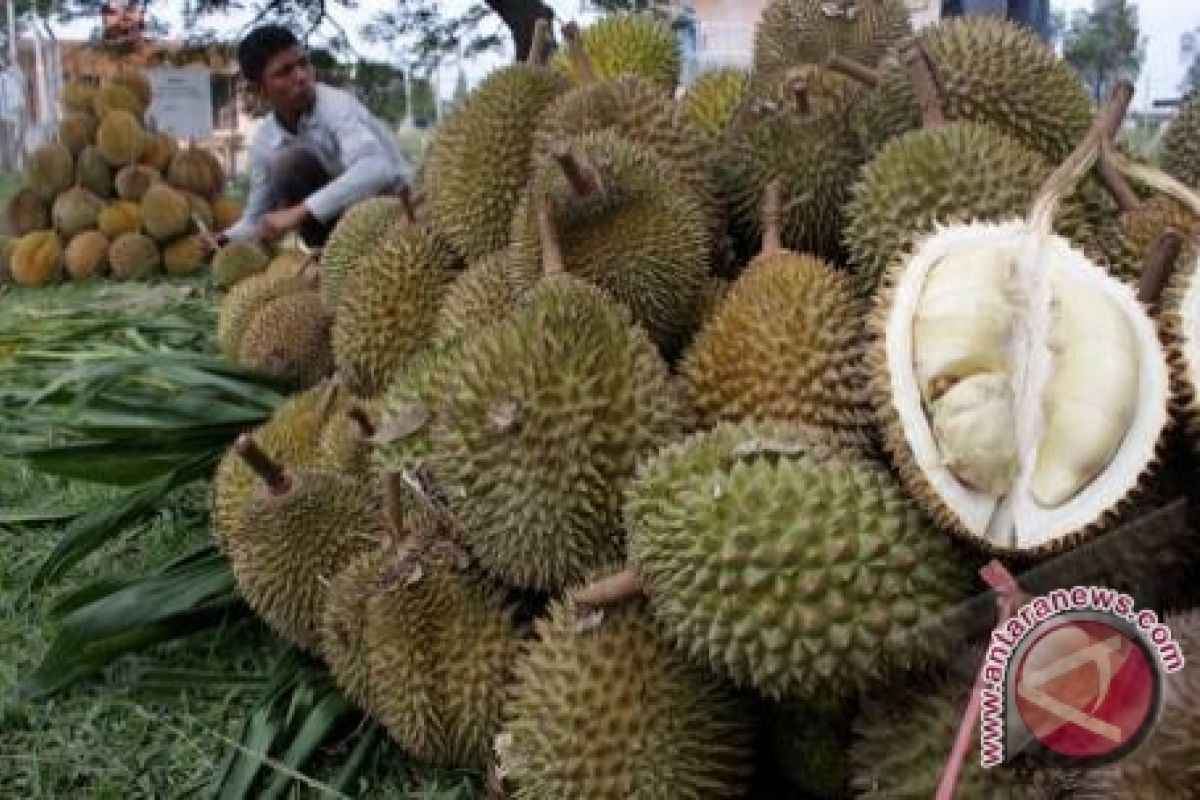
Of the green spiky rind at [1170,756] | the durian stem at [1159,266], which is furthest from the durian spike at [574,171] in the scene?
the green spiky rind at [1170,756]

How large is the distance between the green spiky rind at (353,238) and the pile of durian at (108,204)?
3542mm

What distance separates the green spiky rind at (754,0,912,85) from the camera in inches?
60.1

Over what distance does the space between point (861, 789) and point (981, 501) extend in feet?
0.84

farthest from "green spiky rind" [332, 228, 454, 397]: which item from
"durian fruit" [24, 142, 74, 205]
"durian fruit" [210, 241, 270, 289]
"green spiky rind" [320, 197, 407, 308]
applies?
"durian fruit" [24, 142, 74, 205]

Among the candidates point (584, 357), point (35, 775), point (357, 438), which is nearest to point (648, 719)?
point (584, 357)

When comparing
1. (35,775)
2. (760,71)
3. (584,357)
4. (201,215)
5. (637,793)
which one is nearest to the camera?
(637,793)

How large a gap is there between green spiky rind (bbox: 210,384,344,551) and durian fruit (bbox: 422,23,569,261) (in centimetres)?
30

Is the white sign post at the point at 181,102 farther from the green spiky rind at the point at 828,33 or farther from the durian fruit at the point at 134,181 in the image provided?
the green spiky rind at the point at 828,33

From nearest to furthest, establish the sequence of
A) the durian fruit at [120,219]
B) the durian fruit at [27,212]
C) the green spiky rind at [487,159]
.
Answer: the green spiky rind at [487,159], the durian fruit at [120,219], the durian fruit at [27,212]

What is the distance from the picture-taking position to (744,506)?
94 cm

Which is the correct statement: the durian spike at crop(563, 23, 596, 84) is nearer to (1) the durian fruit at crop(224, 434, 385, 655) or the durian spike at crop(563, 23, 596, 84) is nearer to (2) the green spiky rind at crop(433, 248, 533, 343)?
(2) the green spiky rind at crop(433, 248, 533, 343)

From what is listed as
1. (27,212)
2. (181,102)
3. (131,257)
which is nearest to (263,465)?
(131,257)

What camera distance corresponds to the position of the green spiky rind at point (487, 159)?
1.52 m

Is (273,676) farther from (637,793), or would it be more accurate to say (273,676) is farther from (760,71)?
(760,71)
